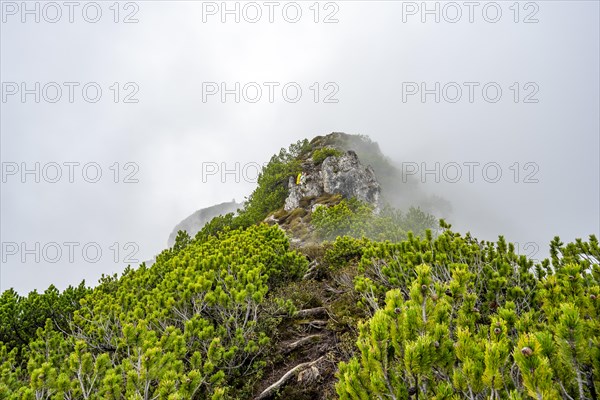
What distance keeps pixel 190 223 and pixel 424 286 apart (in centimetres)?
11952

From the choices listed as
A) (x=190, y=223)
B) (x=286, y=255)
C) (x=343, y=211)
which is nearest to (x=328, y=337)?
(x=286, y=255)

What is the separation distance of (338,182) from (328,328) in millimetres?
30163

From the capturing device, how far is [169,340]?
444 centimetres

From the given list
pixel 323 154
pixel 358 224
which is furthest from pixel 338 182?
pixel 358 224

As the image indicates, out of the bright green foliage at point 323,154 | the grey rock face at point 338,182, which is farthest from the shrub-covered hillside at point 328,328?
the bright green foliage at point 323,154

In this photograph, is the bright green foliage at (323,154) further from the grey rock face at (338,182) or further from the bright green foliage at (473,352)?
the bright green foliage at (473,352)

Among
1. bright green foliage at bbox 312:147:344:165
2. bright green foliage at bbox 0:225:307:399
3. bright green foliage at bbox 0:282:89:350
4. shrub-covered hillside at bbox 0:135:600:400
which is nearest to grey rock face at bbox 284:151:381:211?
bright green foliage at bbox 312:147:344:165

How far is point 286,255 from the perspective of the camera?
887cm

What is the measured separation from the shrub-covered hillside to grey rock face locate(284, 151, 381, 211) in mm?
23317

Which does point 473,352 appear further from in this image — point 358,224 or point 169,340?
point 358,224

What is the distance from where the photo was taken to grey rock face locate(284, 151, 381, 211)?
116 ft

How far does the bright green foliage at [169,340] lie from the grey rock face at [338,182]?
Answer: 25.9 m

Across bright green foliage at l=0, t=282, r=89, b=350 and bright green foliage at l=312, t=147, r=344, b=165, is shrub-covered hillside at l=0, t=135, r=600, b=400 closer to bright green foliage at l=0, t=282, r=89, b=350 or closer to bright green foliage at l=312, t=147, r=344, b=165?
bright green foliage at l=0, t=282, r=89, b=350

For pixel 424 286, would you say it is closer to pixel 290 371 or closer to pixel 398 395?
pixel 398 395
